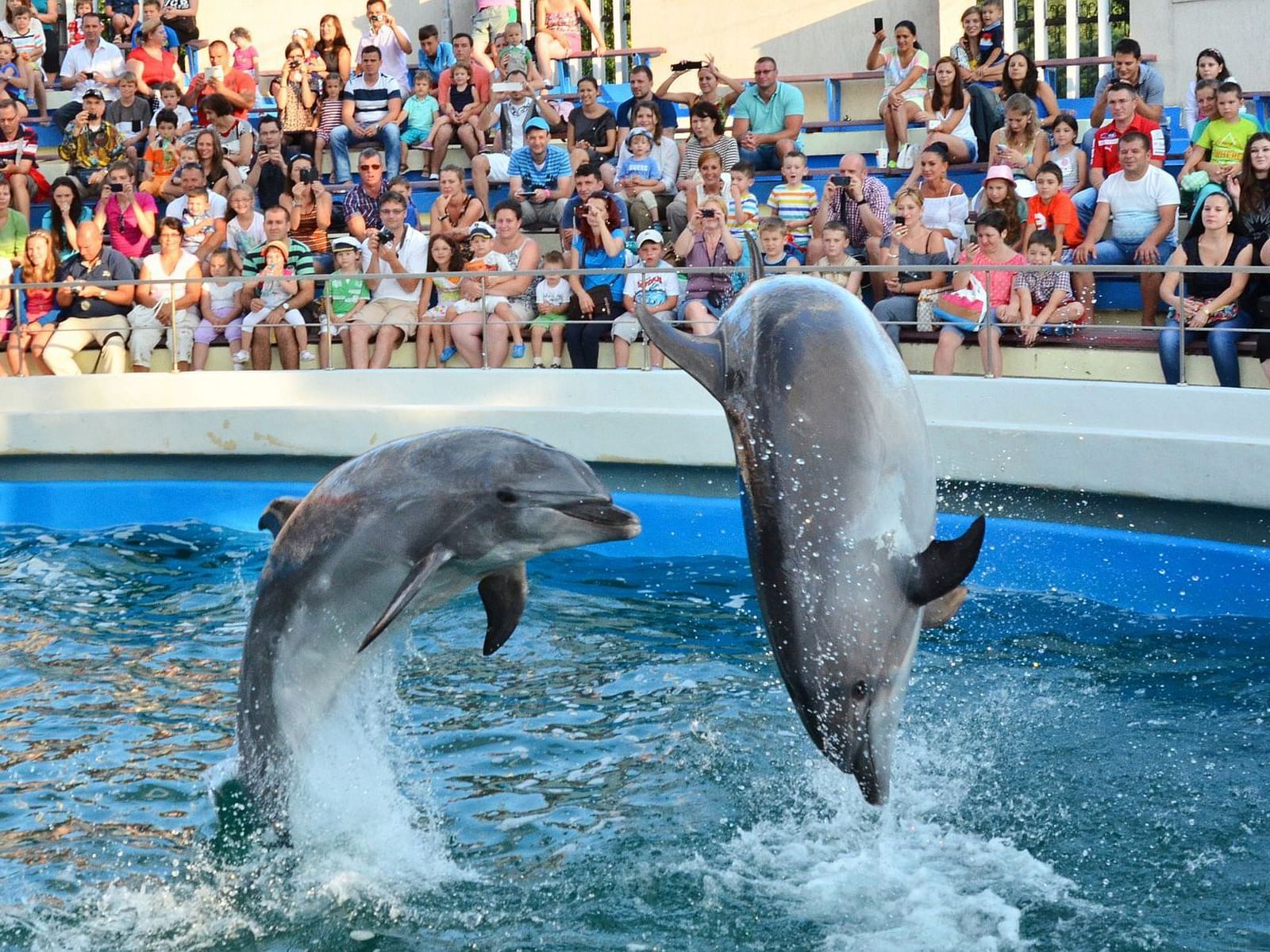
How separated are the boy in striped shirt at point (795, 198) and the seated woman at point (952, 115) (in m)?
1.33

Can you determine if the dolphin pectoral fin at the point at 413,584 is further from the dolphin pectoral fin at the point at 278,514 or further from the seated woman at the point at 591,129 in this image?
the seated woman at the point at 591,129

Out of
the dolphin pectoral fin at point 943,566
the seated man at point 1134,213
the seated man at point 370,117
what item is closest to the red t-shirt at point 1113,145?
the seated man at point 1134,213

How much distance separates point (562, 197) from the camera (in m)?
13.2

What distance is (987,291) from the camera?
9.52 m

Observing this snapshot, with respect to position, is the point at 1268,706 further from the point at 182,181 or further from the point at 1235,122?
the point at 182,181

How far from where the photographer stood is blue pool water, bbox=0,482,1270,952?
519 cm

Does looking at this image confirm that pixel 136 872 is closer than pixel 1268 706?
Yes

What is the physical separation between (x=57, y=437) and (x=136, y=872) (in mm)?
6812

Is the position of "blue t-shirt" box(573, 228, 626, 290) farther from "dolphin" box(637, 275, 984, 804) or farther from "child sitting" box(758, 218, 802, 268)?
"dolphin" box(637, 275, 984, 804)

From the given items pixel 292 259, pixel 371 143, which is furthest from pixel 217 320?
pixel 371 143

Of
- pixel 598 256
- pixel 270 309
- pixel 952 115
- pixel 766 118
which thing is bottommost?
pixel 270 309

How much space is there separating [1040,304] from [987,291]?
367 millimetres

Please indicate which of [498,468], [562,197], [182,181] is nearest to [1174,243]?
[562,197]

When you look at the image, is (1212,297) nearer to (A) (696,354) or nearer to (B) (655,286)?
(B) (655,286)
